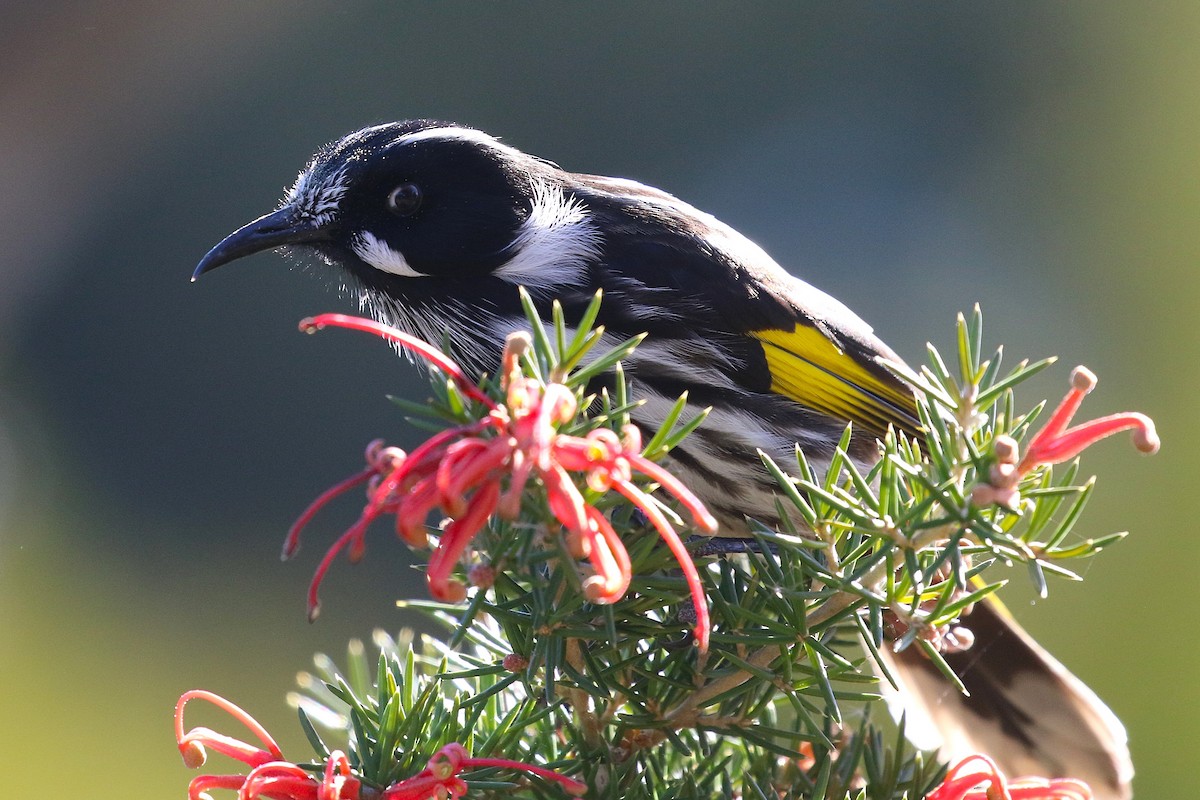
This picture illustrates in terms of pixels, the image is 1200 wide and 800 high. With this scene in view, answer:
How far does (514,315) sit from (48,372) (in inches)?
212

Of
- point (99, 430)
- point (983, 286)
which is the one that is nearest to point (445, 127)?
point (983, 286)

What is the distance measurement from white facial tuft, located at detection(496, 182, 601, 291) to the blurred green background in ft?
6.64

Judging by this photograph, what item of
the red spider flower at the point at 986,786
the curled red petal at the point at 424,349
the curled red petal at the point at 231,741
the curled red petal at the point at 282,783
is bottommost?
the red spider flower at the point at 986,786

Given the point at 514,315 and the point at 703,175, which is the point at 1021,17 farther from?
the point at 514,315

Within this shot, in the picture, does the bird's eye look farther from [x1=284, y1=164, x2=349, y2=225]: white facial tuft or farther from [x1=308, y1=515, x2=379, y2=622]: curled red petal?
[x1=308, y1=515, x2=379, y2=622]: curled red petal

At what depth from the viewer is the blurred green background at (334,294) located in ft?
12.4

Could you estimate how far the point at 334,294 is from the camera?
18.2 ft

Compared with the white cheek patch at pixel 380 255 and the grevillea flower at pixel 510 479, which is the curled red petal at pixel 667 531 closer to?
the grevillea flower at pixel 510 479

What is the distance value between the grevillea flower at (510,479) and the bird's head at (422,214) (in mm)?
1085

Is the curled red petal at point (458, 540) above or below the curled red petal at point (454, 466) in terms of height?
below

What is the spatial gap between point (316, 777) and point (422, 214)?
3.61 feet

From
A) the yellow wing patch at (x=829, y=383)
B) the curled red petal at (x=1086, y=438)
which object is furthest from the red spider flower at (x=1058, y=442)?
the yellow wing patch at (x=829, y=383)

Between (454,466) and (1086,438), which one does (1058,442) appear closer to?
(1086,438)

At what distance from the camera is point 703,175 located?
716cm
